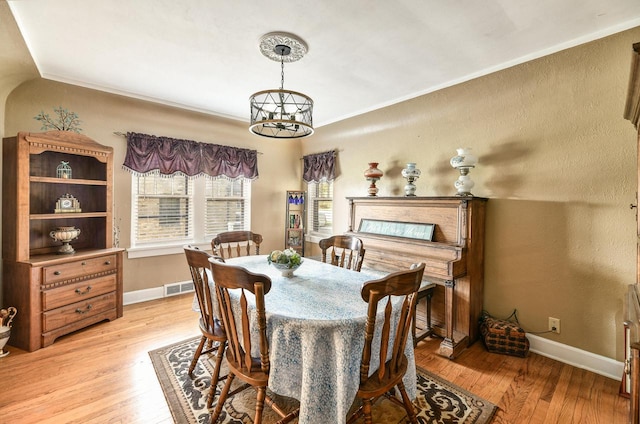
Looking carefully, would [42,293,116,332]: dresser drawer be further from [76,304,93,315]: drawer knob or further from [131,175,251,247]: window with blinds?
[131,175,251,247]: window with blinds

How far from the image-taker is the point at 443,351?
2580mm

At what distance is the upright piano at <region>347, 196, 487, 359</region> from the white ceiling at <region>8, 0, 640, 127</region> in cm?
135

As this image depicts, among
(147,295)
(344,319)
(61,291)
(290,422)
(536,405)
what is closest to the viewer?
(344,319)

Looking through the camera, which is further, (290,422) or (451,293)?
(451,293)

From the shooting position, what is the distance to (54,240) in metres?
3.10

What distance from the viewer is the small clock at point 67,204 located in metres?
2.98

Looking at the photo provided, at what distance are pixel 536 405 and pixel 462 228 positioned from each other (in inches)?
55.3

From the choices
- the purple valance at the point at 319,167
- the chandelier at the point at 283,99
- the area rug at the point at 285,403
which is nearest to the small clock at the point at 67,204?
the area rug at the point at 285,403

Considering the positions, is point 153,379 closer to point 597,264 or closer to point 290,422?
point 290,422

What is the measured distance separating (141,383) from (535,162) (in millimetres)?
3790

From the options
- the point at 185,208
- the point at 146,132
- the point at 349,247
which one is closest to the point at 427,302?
the point at 349,247

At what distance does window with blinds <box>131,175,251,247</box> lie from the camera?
385cm

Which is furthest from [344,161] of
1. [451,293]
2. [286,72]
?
[451,293]

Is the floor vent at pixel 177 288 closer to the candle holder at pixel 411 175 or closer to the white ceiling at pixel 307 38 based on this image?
the white ceiling at pixel 307 38
